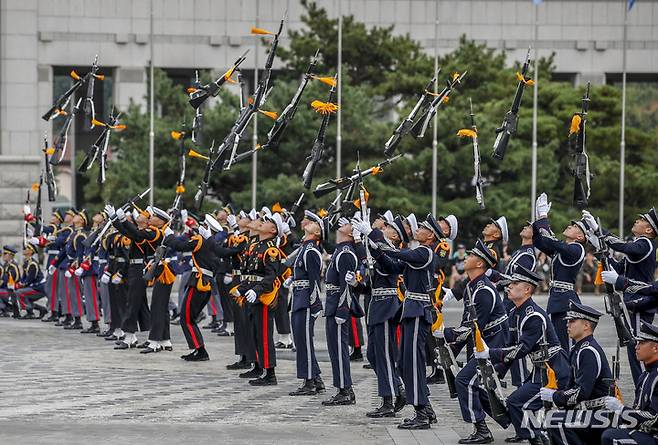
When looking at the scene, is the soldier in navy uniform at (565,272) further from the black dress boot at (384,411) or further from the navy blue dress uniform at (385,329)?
the black dress boot at (384,411)

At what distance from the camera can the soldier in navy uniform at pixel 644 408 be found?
30.6 ft

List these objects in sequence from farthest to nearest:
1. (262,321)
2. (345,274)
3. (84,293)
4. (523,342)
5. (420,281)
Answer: (84,293) < (262,321) < (345,274) < (420,281) < (523,342)

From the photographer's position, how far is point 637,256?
47.4 feet

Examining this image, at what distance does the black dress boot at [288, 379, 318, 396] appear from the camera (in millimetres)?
15070

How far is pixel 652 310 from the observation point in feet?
45.5

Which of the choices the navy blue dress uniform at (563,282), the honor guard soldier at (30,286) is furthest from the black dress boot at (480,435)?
the honor guard soldier at (30,286)

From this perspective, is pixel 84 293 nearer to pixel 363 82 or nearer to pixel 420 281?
pixel 420 281

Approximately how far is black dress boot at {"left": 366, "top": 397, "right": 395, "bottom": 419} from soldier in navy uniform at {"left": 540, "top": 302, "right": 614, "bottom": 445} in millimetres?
3483

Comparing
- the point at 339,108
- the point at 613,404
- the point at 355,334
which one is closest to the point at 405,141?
the point at 339,108

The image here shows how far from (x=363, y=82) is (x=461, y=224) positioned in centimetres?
562

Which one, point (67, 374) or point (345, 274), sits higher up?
point (345, 274)

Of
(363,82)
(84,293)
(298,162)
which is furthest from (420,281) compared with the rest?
(363,82)

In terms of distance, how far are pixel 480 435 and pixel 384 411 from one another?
1.85 m

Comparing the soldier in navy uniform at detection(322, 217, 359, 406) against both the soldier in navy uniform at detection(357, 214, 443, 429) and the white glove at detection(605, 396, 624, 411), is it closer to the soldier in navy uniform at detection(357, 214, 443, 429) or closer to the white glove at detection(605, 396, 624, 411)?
the soldier in navy uniform at detection(357, 214, 443, 429)
